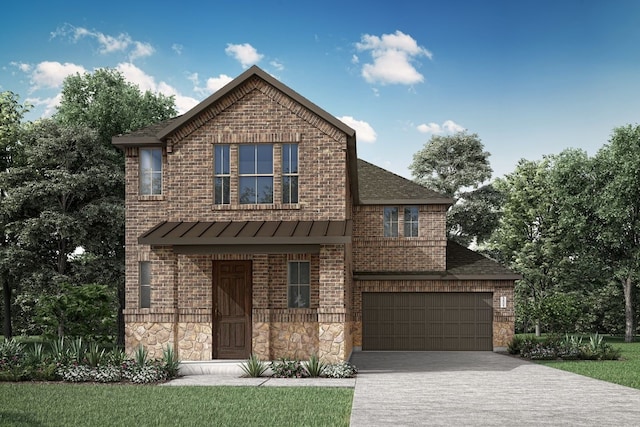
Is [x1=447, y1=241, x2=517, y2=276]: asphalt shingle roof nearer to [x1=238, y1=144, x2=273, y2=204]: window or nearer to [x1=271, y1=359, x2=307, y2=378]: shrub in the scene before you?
[x1=238, y1=144, x2=273, y2=204]: window

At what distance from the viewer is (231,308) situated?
20.4 meters

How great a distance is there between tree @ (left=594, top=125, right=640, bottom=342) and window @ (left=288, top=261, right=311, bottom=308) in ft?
73.9

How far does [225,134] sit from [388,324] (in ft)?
36.8

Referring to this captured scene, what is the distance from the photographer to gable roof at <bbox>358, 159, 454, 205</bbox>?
28484mm

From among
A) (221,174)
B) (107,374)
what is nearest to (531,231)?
(221,174)

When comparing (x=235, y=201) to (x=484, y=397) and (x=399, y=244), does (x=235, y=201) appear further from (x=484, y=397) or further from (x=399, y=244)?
(x=399, y=244)

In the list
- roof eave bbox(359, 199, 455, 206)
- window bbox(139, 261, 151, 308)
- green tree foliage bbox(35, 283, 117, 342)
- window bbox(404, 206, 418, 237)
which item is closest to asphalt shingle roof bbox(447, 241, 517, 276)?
window bbox(404, 206, 418, 237)

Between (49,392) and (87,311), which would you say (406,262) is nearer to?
(87,311)

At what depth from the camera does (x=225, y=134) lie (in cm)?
2062

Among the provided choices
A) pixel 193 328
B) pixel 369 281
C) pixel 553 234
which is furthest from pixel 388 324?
pixel 553 234

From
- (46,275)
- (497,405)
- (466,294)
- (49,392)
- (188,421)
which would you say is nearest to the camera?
(188,421)

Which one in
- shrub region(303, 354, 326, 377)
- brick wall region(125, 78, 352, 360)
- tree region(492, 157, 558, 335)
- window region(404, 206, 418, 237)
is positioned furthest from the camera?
tree region(492, 157, 558, 335)

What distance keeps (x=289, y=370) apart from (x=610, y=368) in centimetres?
937

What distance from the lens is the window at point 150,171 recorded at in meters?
21.4
